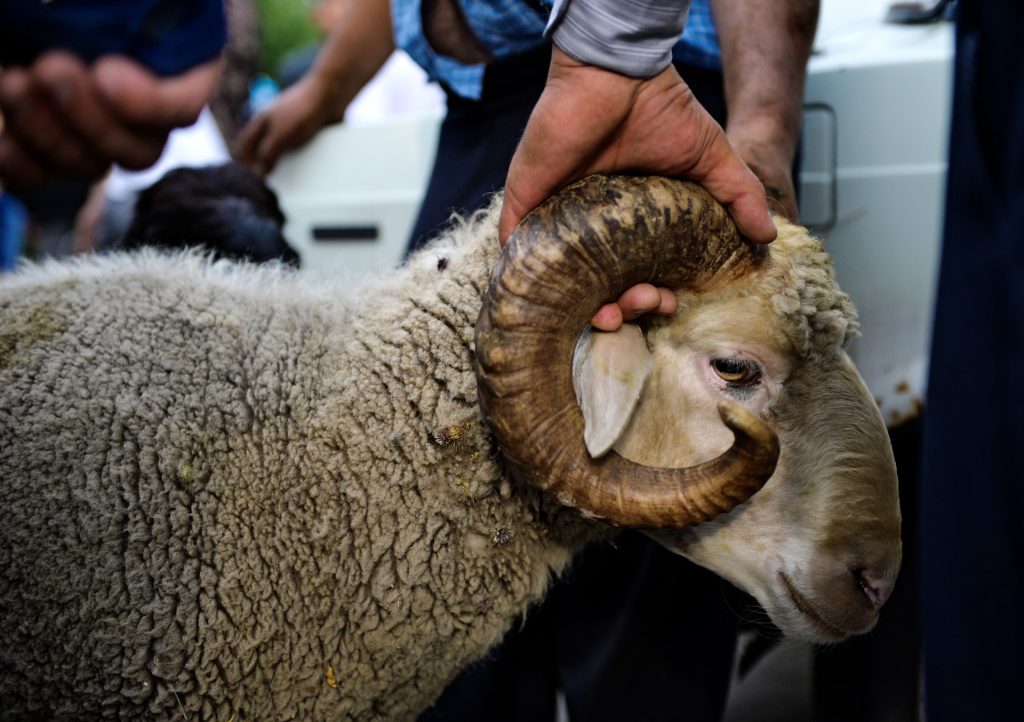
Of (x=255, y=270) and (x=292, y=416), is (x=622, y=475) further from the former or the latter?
(x=255, y=270)

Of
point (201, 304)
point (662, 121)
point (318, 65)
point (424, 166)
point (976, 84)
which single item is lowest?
point (424, 166)

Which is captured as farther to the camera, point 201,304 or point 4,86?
point 4,86

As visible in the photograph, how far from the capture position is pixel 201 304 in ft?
8.25

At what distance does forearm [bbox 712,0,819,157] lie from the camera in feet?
9.09

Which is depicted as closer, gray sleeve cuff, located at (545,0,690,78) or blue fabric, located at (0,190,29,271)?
gray sleeve cuff, located at (545,0,690,78)

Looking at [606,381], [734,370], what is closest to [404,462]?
[606,381]

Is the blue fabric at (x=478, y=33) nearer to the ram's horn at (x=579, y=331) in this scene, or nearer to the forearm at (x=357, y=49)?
the ram's horn at (x=579, y=331)

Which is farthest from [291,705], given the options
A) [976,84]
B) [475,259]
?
[976,84]

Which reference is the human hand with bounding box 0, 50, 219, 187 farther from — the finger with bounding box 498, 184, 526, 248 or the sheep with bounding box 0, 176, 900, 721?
the finger with bounding box 498, 184, 526, 248

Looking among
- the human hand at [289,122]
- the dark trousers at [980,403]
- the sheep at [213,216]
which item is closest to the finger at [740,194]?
the dark trousers at [980,403]

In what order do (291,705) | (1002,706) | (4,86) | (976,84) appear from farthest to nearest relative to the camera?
(4,86) → (291,705) → (976,84) → (1002,706)

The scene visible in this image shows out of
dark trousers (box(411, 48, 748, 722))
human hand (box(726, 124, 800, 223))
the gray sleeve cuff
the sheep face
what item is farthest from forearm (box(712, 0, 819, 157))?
the gray sleeve cuff

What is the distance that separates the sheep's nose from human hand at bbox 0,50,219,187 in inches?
112

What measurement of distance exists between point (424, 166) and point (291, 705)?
123 inches
